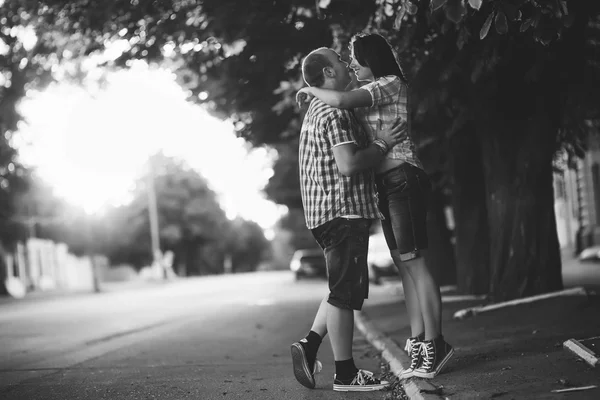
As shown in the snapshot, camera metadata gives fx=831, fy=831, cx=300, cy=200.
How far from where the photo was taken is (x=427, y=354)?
494 centimetres

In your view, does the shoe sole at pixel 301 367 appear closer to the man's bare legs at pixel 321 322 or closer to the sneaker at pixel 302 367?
the sneaker at pixel 302 367

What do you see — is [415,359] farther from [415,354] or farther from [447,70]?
[447,70]

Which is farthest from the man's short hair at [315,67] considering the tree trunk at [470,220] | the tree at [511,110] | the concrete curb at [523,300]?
the tree trunk at [470,220]

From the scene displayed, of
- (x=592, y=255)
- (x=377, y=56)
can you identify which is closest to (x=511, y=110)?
(x=377, y=56)

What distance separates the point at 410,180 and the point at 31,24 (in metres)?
7.29

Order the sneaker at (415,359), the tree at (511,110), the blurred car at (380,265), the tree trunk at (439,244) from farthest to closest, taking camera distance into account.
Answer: the blurred car at (380,265)
the tree trunk at (439,244)
the tree at (511,110)
the sneaker at (415,359)

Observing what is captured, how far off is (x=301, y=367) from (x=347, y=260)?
74 cm

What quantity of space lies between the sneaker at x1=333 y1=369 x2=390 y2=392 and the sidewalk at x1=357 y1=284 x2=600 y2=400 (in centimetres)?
22

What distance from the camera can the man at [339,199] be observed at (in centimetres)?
478

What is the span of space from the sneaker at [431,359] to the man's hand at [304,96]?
162cm

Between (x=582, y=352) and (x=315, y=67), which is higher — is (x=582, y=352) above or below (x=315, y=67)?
below

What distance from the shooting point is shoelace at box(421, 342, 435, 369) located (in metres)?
4.92

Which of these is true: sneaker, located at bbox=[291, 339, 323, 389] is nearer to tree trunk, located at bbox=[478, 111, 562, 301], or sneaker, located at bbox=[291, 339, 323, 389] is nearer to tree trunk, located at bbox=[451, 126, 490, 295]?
tree trunk, located at bbox=[478, 111, 562, 301]

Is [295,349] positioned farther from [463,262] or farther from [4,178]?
[4,178]
